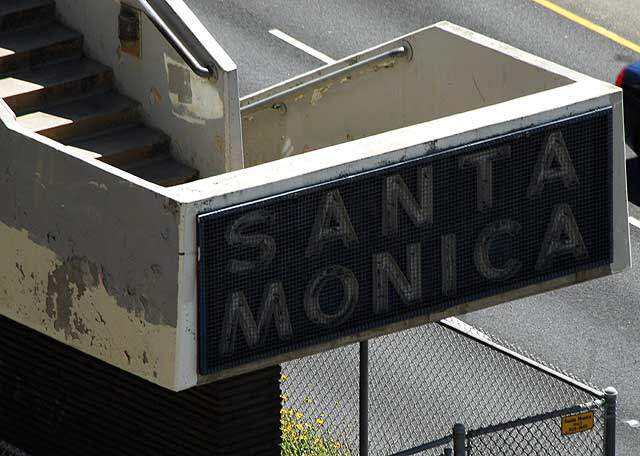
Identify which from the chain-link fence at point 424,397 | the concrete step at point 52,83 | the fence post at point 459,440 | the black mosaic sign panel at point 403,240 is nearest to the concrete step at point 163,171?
the concrete step at point 52,83

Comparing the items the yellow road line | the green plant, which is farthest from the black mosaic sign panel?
the yellow road line

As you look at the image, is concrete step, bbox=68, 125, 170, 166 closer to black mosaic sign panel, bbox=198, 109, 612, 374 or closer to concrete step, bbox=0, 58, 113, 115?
concrete step, bbox=0, 58, 113, 115

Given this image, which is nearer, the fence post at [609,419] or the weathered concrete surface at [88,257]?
the weathered concrete surface at [88,257]

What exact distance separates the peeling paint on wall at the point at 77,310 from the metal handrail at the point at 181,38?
1.73 metres

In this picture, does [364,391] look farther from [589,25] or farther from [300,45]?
[589,25]

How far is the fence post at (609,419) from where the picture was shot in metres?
15.6

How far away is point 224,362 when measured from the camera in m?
14.1

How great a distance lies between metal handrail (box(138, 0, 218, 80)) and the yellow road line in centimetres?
1163

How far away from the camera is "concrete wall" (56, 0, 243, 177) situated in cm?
1544

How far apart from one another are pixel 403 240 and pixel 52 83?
11.5 ft

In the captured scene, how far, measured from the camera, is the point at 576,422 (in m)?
15.6

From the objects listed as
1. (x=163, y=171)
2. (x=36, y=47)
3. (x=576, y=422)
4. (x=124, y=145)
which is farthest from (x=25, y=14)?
(x=576, y=422)

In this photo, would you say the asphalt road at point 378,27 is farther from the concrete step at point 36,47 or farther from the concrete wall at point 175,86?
the concrete wall at point 175,86

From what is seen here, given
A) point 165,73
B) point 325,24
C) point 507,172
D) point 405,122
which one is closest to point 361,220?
point 507,172
